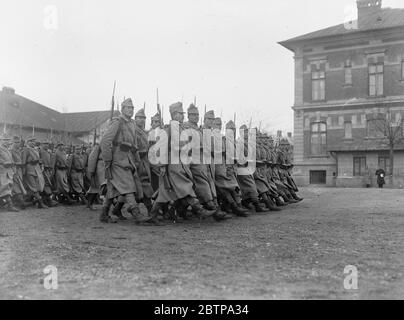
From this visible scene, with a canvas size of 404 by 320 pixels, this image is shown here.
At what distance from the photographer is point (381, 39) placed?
3416 cm

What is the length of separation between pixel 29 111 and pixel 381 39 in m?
31.5

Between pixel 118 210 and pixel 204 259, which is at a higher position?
pixel 118 210

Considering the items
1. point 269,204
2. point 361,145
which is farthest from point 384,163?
point 269,204

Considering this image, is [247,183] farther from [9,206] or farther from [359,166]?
[359,166]

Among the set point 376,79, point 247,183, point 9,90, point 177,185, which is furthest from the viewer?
point 9,90

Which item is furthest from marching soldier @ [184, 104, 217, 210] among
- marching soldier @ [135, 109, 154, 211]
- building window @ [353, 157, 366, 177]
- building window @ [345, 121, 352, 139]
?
building window @ [345, 121, 352, 139]

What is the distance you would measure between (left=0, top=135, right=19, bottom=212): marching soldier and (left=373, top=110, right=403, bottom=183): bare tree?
85.5ft

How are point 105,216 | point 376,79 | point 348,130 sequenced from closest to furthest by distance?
point 105,216, point 376,79, point 348,130

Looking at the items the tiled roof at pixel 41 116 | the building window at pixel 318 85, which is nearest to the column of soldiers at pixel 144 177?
the building window at pixel 318 85

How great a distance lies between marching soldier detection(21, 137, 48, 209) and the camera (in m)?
13.6

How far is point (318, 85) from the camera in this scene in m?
36.9

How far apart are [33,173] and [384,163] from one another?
2627 cm

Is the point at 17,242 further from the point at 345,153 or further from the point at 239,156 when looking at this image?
the point at 345,153
